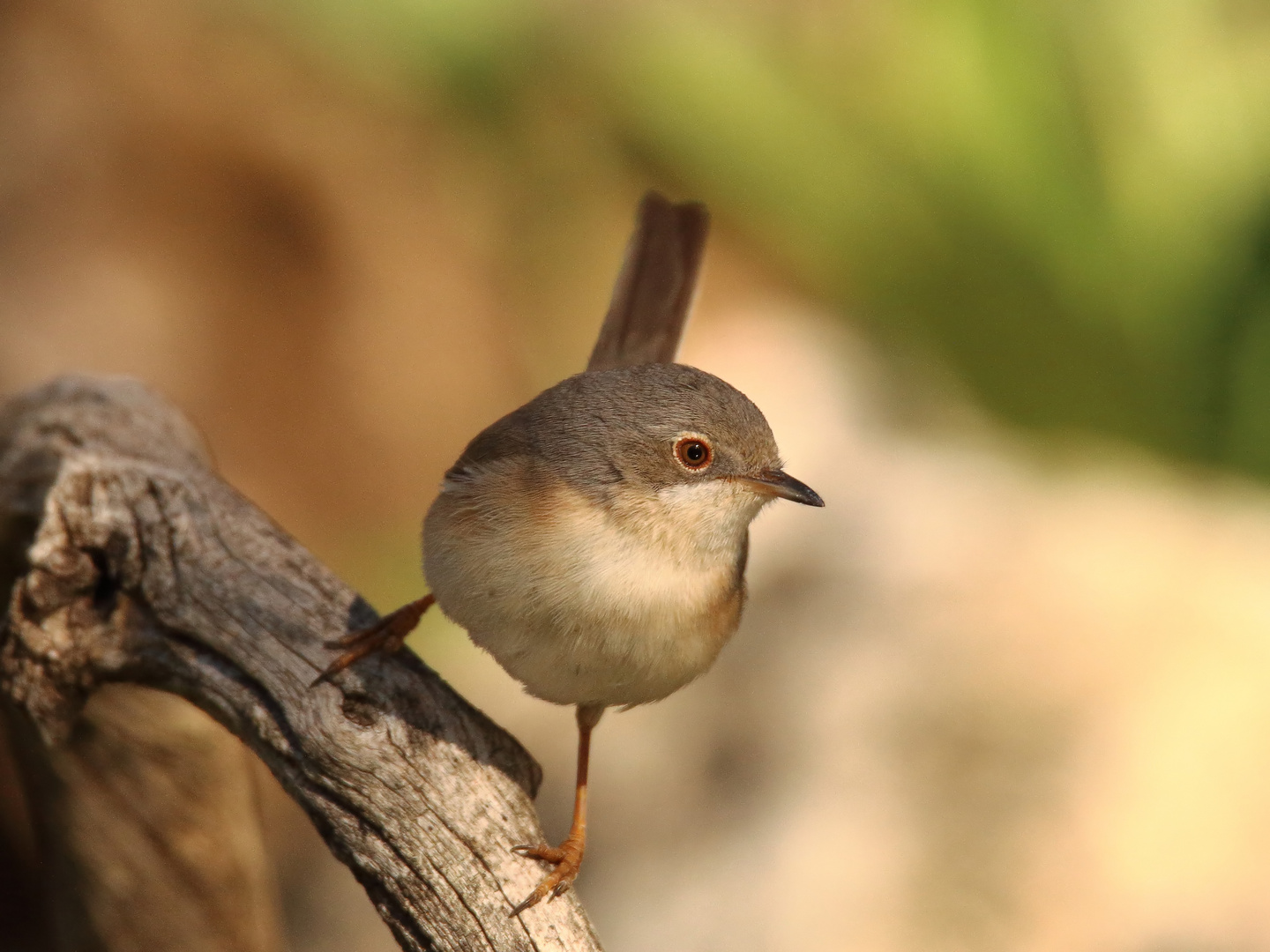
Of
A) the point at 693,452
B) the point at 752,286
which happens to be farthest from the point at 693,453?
the point at 752,286

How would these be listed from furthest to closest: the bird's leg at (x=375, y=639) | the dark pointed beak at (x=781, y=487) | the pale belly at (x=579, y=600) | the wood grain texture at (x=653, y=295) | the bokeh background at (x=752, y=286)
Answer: the bokeh background at (x=752, y=286) → the wood grain texture at (x=653, y=295) → the bird's leg at (x=375, y=639) → the dark pointed beak at (x=781, y=487) → the pale belly at (x=579, y=600)

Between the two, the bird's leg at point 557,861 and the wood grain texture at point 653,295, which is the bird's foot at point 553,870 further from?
the wood grain texture at point 653,295

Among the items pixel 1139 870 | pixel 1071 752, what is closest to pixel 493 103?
pixel 1071 752

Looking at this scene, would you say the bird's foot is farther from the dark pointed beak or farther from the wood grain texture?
the wood grain texture

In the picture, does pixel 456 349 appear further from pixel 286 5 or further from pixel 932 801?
pixel 932 801

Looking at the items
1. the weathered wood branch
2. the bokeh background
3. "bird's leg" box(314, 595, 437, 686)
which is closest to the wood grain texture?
"bird's leg" box(314, 595, 437, 686)

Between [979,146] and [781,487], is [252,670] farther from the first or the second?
[979,146]

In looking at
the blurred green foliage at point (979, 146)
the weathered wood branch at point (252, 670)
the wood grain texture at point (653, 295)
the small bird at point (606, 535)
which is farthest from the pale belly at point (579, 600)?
the blurred green foliage at point (979, 146)
